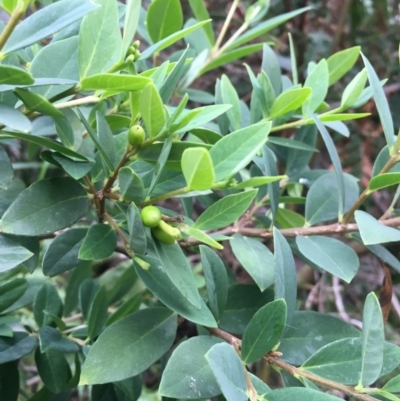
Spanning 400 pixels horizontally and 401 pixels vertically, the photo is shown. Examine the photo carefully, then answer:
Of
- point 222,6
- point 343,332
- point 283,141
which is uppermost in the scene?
point 222,6

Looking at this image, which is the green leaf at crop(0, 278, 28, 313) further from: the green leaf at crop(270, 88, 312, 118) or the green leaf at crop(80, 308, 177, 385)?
the green leaf at crop(270, 88, 312, 118)

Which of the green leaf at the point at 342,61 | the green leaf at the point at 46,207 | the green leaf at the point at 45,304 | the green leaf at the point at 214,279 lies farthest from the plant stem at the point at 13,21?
the green leaf at the point at 342,61

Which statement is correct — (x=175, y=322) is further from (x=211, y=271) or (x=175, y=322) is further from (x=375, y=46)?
(x=375, y=46)

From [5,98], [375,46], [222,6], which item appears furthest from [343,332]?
[222,6]

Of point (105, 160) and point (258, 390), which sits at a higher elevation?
point (105, 160)

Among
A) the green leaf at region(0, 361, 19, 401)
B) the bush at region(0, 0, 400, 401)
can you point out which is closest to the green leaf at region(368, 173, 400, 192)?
the bush at region(0, 0, 400, 401)

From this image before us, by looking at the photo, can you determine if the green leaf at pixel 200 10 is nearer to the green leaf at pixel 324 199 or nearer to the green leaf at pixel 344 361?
the green leaf at pixel 324 199

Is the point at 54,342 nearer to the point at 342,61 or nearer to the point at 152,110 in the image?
A: the point at 152,110
